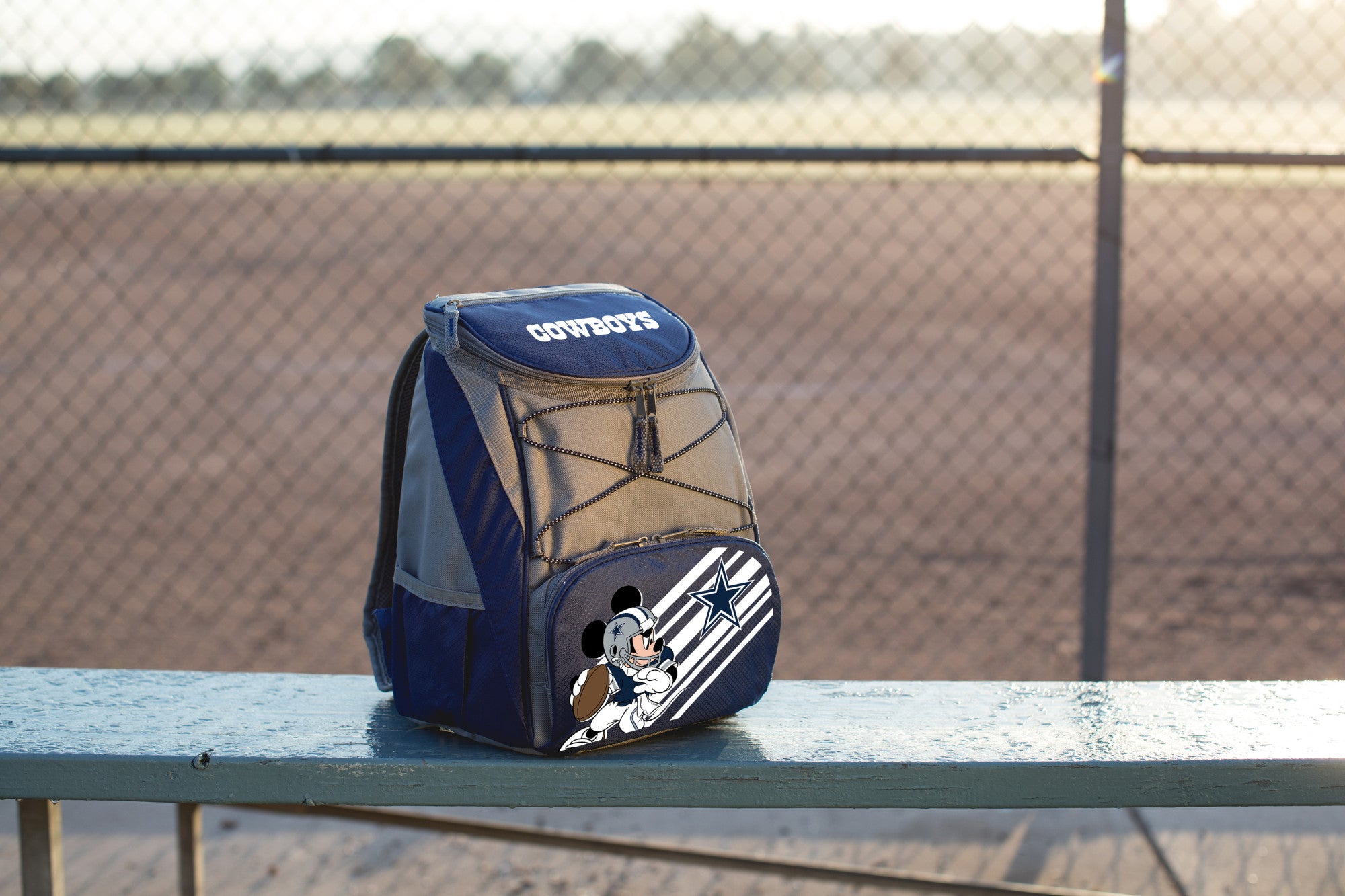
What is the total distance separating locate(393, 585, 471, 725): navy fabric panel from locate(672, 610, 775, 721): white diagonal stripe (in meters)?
0.25

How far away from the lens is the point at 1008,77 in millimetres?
3893

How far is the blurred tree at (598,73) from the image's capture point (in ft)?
12.5

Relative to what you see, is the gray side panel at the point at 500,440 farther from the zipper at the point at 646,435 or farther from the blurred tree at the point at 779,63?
the blurred tree at the point at 779,63

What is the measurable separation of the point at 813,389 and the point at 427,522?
802 cm

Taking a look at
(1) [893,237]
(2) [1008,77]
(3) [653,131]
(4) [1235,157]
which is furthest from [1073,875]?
(1) [893,237]

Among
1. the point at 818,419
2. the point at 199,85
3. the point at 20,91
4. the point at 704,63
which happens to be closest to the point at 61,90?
the point at 20,91

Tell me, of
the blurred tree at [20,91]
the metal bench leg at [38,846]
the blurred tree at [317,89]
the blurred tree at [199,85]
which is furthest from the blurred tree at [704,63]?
the metal bench leg at [38,846]

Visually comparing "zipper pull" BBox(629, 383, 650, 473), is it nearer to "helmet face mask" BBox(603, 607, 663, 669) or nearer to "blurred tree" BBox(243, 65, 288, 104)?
"helmet face mask" BBox(603, 607, 663, 669)

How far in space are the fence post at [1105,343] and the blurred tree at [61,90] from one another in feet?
8.78

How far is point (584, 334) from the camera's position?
4.59ft

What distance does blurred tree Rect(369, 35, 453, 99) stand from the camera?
397 cm

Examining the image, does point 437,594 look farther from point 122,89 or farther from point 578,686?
point 122,89

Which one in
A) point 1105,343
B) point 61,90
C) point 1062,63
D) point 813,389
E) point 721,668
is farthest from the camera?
point 813,389

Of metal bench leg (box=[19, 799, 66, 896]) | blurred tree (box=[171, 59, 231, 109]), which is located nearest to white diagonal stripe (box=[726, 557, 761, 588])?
metal bench leg (box=[19, 799, 66, 896])
